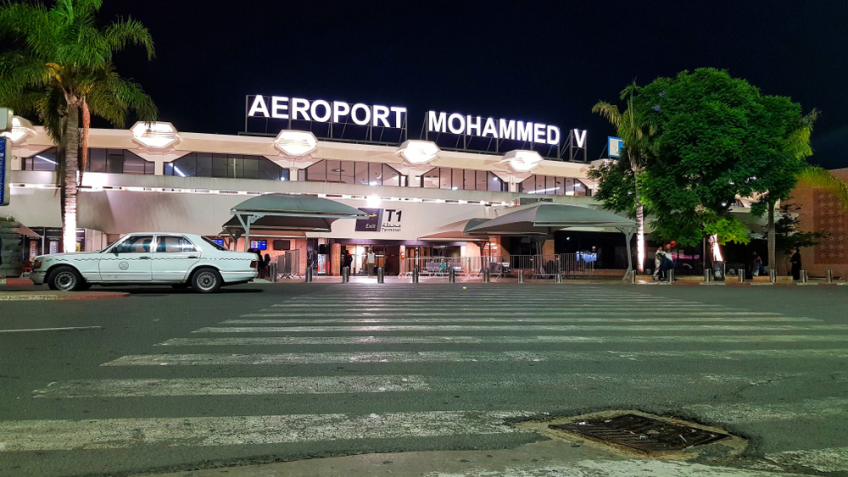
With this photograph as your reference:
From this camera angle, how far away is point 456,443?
4211 millimetres

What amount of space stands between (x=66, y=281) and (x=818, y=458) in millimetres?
18023

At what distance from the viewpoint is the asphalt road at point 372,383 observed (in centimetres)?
418

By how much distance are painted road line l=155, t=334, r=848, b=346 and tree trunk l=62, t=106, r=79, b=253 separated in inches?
633

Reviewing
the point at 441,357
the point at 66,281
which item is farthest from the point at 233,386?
the point at 66,281

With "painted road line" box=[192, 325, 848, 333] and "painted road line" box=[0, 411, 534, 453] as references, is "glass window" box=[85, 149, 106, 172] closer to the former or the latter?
"painted road line" box=[192, 325, 848, 333]

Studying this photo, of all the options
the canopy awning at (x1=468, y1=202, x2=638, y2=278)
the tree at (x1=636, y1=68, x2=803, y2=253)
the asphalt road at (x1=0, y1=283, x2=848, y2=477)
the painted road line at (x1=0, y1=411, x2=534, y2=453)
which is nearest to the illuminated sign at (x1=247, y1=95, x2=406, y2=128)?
the canopy awning at (x1=468, y1=202, x2=638, y2=278)

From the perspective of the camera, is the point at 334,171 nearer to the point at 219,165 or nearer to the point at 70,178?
the point at 219,165

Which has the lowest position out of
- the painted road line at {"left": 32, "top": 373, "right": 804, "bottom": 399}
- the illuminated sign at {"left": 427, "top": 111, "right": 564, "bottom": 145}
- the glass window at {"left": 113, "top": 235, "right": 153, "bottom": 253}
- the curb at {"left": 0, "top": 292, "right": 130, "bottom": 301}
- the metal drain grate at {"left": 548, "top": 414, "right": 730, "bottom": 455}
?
the metal drain grate at {"left": 548, "top": 414, "right": 730, "bottom": 455}

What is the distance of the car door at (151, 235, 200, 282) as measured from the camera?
16984mm

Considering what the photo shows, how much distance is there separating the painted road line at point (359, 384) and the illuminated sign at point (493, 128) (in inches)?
1433

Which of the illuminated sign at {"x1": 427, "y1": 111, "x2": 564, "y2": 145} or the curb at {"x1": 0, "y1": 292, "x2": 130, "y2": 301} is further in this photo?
the illuminated sign at {"x1": 427, "y1": 111, "x2": 564, "y2": 145}

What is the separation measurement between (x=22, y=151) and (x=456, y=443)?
38.4 meters

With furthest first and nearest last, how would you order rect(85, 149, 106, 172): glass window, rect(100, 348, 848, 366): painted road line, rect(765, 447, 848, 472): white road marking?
rect(85, 149, 106, 172): glass window
rect(100, 348, 848, 366): painted road line
rect(765, 447, 848, 472): white road marking

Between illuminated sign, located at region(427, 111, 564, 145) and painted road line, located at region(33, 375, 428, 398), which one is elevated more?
illuminated sign, located at region(427, 111, 564, 145)
